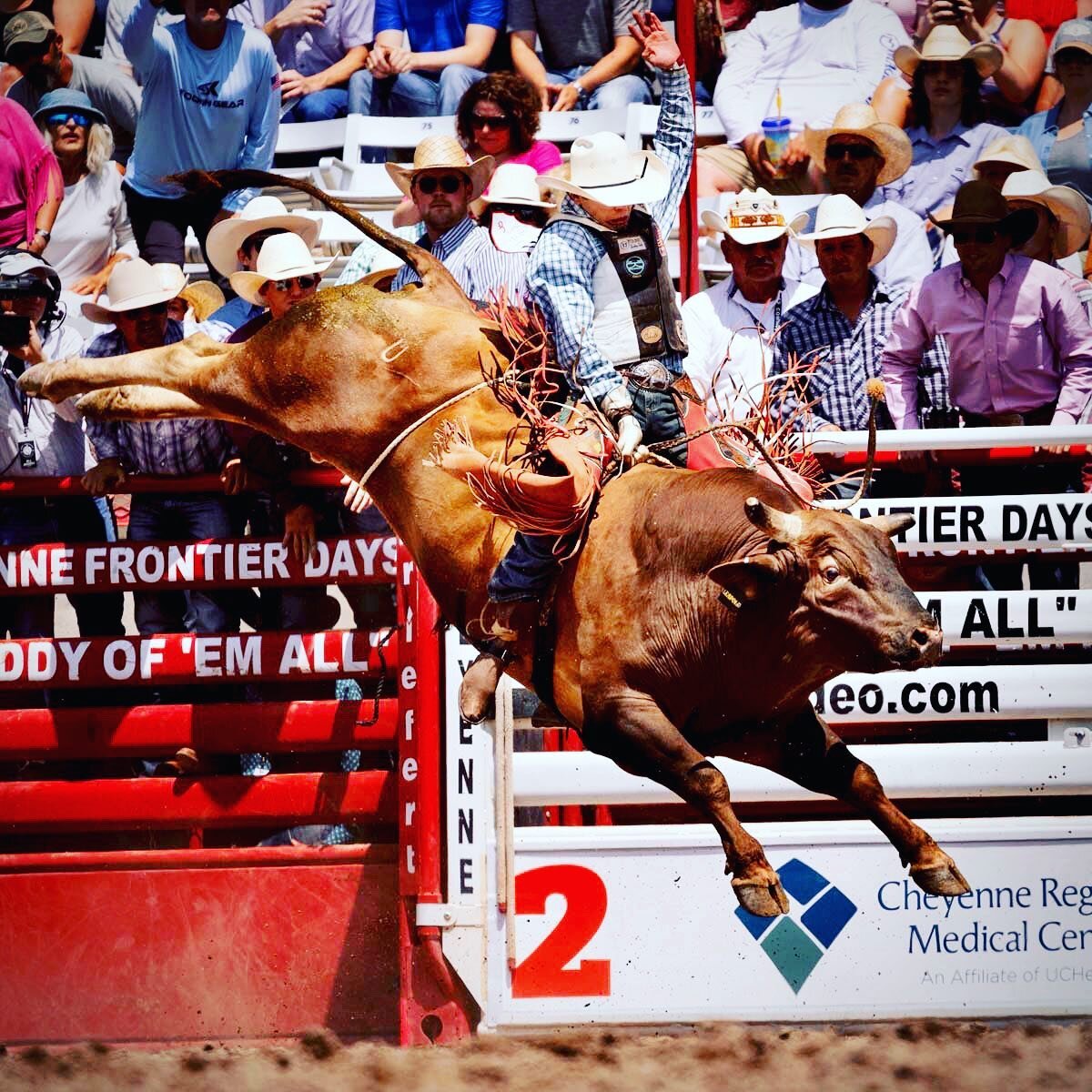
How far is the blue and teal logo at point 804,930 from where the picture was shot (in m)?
5.95

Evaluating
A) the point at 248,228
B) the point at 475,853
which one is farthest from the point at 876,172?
the point at 475,853

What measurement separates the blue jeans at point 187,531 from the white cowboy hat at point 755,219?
2.35 metres

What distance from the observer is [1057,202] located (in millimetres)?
6973

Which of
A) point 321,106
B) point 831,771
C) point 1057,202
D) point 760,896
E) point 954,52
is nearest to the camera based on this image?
point 760,896

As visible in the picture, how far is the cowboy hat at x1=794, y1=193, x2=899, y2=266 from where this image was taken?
21.4 feet

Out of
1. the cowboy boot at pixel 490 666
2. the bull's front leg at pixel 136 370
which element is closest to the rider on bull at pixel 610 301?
the cowboy boot at pixel 490 666

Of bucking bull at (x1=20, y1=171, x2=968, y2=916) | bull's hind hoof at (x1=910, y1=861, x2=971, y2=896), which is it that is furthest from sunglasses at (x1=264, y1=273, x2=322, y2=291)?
bull's hind hoof at (x1=910, y1=861, x2=971, y2=896)

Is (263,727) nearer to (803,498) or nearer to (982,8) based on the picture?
(803,498)

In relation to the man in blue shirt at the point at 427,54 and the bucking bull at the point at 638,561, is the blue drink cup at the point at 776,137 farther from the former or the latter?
the bucking bull at the point at 638,561

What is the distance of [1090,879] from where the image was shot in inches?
237

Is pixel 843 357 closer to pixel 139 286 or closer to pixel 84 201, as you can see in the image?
pixel 139 286

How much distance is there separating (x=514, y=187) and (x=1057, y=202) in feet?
7.72

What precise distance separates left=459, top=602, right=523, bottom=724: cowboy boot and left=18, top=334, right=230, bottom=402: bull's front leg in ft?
5.28

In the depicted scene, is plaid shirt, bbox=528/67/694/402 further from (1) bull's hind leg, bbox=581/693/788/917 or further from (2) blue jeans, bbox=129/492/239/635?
(2) blue jeans, bbox=129/492/239/635
